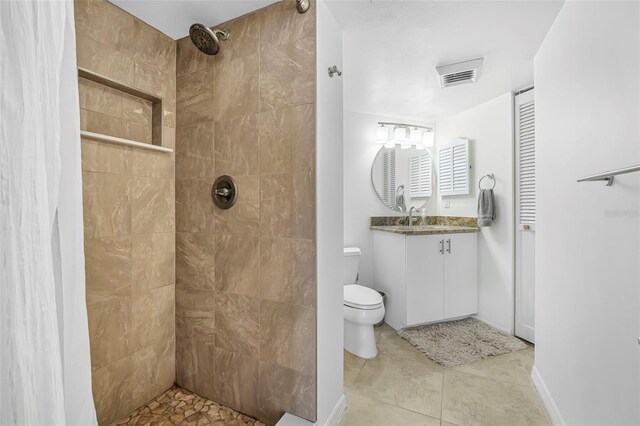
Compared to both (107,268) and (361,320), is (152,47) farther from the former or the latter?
(361,320)

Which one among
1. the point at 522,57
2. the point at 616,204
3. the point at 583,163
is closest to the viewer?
the point at 616,204

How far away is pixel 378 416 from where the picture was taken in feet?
5.11

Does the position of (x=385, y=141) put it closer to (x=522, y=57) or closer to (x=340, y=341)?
(x=522, y=57)

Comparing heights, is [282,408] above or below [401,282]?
below

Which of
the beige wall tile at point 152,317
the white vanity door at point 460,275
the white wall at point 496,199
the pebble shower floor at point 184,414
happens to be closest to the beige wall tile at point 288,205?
the beige wall tile at point 152,317

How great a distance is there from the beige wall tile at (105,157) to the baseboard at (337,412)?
171cm

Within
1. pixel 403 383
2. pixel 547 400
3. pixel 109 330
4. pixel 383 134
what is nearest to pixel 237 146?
pixel 109 330

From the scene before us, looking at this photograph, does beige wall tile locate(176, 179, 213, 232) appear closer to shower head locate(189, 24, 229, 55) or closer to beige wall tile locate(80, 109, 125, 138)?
beige wall tile locate(80, 109, 125, 138)

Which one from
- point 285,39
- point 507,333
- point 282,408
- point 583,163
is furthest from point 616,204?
point 507,333

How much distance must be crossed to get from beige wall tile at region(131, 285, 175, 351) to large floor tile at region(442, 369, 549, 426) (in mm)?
1705

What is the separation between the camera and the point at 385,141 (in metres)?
3.12

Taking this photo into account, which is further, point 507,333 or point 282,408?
point 507,333

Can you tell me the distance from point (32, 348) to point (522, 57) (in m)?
2.75

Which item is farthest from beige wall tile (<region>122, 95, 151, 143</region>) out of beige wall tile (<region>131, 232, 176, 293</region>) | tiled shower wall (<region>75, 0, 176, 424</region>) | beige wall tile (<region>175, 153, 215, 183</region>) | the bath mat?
the bath mat
